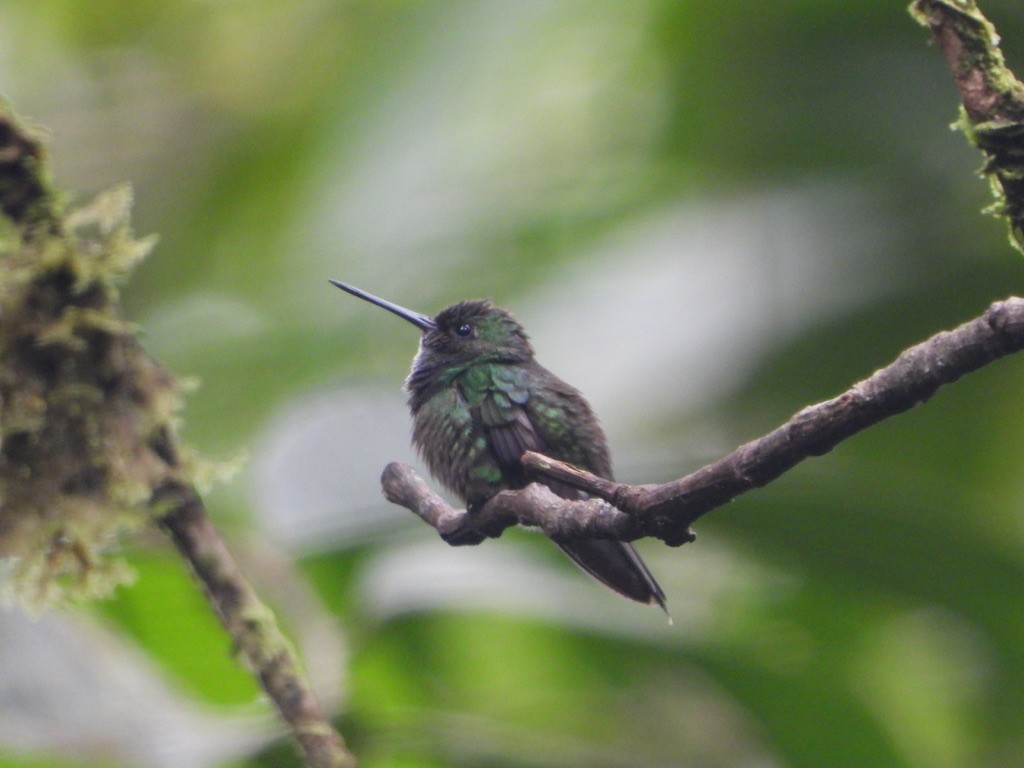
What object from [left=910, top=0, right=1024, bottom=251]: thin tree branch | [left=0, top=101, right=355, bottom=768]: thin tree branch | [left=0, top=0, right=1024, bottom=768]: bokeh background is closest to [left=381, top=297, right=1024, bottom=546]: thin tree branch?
[left=910, top=0, right=1024, bottom=251]: thin tree branch

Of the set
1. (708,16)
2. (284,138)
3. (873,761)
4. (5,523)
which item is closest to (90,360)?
(5,523)

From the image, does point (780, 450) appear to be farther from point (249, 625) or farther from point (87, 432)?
point (87, 432)

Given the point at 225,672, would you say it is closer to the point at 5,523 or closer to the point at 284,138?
the point at 5,523

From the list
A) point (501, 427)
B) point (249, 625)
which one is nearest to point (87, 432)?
point (249, 625)

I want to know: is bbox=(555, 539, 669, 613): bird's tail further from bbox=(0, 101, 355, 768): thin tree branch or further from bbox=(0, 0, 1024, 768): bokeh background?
bbox=(0, 101, 355, 768): thin tree branch

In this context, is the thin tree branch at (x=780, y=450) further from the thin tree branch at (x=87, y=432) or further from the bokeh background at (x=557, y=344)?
the bokeh background at (x=557, y=344)

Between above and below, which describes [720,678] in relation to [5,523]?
below

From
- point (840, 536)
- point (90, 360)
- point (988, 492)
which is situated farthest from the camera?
point (988, 492)
